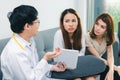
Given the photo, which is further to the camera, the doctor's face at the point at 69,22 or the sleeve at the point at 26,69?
the doctor's face at the point at 69,22

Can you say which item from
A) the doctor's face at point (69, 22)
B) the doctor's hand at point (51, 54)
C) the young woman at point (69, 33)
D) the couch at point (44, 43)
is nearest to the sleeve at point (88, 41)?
the young woman at point (69, 33)

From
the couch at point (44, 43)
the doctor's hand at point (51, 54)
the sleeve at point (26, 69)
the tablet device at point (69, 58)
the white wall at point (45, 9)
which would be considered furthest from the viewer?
the couch at point (44, 43)

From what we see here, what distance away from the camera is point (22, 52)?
66.2 inches

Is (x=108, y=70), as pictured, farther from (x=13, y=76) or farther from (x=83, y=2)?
(x=83, y=2)

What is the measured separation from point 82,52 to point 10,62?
1.06 meters

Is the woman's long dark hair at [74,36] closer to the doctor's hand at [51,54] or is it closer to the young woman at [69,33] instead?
the young woman at [69,33]

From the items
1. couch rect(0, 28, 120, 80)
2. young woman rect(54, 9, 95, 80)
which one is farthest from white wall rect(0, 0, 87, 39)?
young woman rect(54, 9, 95, 80)

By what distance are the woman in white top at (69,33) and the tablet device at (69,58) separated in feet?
1.27

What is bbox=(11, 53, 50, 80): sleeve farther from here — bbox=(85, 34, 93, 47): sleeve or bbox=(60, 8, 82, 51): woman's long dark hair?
bbox=(85, 34, 93, 47): sleeve

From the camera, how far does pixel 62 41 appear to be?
243cm

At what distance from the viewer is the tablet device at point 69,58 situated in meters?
1.93

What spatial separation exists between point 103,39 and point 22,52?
4.29 ft

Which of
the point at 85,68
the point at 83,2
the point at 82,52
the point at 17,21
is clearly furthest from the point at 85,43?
the point at 83,2

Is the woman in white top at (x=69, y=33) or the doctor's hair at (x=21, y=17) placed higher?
the doctor's hair at (x=21, y=17)
